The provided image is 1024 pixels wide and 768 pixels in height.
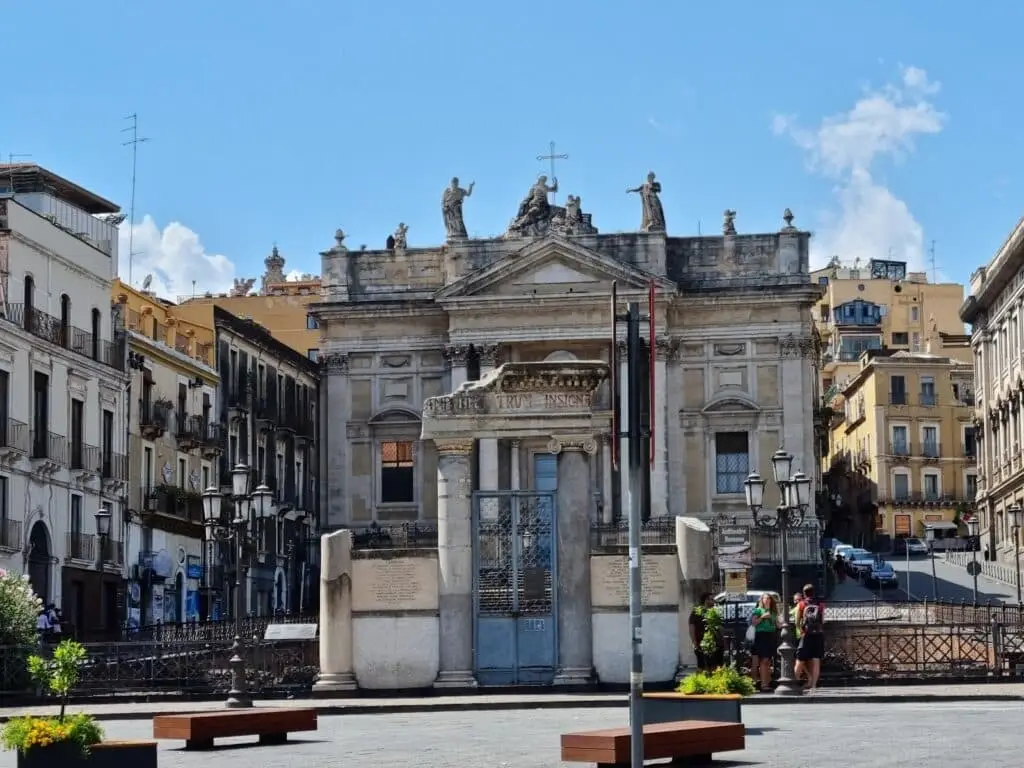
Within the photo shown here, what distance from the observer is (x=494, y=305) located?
238 feet

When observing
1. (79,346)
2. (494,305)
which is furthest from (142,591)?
(494,305)

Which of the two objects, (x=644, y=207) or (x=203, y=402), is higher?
(x=644, y=207)

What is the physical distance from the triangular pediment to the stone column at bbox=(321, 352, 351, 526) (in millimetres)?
4883

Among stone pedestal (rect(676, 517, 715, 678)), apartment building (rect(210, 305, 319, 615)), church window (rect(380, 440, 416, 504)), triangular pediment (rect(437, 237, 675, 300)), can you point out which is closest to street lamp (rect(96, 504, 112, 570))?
apartment building (rect(210, 305, 319, 615))

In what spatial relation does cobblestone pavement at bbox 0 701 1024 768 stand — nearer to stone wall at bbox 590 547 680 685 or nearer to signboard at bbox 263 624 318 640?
stone wall at bbox 590 547 680 685

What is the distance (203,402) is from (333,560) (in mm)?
41825

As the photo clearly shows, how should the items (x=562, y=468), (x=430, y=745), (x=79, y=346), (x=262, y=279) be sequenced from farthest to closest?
1. (x=262, y=279)
2. (x=79, y=346)
3. (x=562, y=468)
4. (x=430, y=745)

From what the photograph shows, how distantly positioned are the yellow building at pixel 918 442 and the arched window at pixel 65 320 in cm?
6184

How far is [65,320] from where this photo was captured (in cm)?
5981

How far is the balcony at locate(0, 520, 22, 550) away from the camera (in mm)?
53875

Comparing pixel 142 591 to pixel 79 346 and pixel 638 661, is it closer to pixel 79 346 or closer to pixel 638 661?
pixel 79 346

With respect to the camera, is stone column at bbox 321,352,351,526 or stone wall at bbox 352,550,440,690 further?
stone column at bbox 321,352,351,526

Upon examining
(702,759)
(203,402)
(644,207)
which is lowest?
(702,759)

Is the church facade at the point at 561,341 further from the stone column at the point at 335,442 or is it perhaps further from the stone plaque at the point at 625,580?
the stone plaque at the point at 625,580
